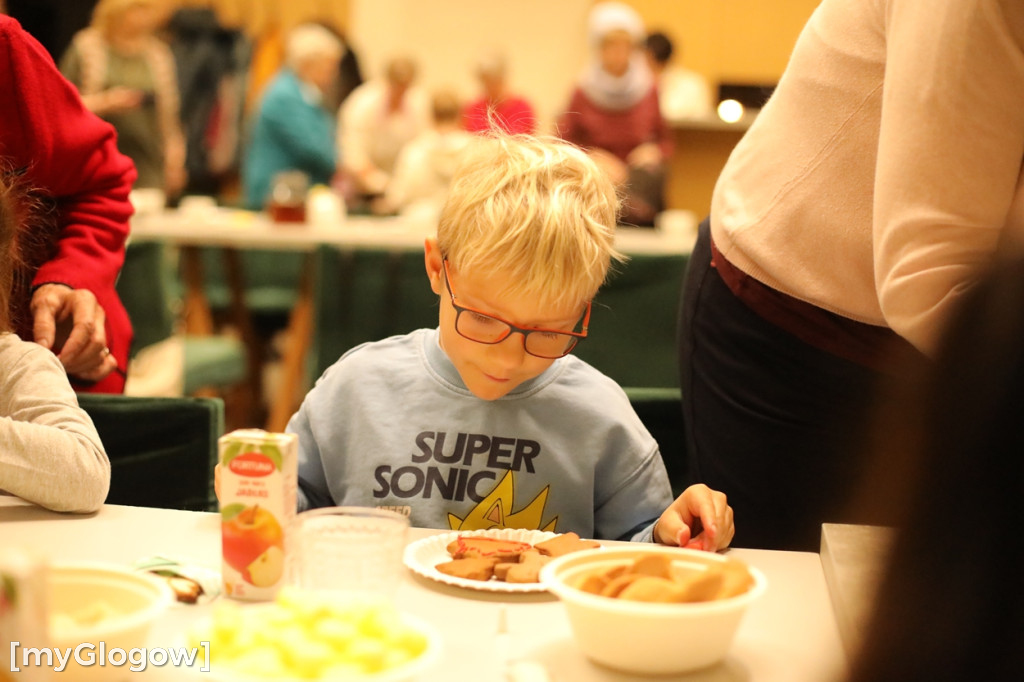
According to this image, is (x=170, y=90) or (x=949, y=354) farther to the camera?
(x=170, y=90)

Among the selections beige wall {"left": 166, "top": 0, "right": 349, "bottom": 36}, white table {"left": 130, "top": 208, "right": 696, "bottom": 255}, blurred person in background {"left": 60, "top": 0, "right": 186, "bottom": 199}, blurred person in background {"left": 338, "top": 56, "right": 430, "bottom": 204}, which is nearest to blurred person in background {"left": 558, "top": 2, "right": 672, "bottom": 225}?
blurred person in background {"left": 338, "top": 56, "right": 430, "bottom": 204}

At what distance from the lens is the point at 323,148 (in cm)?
634

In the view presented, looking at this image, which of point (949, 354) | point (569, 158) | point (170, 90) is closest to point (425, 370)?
point (569, 158)

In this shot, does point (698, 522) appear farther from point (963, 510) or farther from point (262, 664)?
point (963, 510)

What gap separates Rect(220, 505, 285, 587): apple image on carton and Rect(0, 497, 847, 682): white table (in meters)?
0.06

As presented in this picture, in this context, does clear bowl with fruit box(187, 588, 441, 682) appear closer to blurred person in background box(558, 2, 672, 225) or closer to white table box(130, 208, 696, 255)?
white table box(130, 208, 696, 255)

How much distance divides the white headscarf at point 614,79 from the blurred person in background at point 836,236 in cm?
498

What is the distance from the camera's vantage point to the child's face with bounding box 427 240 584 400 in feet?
4.56

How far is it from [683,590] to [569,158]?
2.50ft

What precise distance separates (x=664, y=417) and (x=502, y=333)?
0.55 m

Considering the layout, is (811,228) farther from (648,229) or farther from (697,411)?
(648,229)

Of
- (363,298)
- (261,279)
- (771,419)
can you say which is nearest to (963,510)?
(771,419)

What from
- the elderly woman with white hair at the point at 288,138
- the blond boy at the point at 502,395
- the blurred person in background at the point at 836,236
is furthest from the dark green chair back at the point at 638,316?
→ the elderly woman with white hair at the point at 288,138

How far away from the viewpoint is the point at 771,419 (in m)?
→ 1.54
